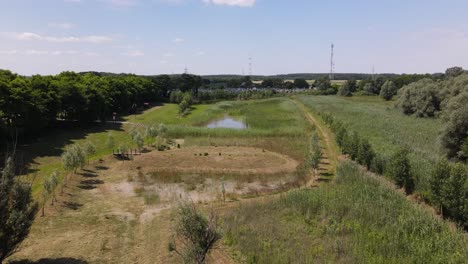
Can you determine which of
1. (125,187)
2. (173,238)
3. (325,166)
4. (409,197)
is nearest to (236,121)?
(325,166)

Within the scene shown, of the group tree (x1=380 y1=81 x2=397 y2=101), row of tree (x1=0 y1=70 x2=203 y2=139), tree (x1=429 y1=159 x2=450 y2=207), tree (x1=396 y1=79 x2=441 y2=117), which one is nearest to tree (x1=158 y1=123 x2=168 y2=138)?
row of tree (x1=0 y1=70 x2=203 y2=139)

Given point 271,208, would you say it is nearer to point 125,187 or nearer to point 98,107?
point 125,187

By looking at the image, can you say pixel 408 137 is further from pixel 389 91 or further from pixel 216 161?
pixel 389 91

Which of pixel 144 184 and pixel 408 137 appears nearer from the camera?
pixel 144 184

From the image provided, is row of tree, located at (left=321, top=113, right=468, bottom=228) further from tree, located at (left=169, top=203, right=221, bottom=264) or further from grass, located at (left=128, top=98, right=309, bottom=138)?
grass, located at (left=128, top=98, right=309, bottom=138)

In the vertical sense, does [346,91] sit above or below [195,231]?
above

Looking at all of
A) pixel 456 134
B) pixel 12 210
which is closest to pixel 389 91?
pixel 456 134
